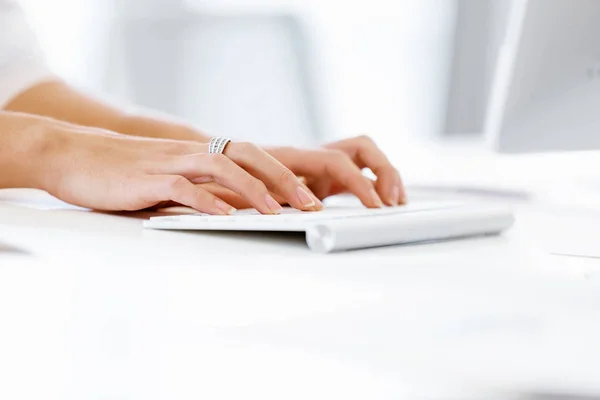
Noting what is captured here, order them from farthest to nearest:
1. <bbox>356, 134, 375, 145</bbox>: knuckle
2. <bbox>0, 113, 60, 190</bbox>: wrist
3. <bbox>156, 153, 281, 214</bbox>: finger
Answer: <bbox>356, 134, 375, 145</bbox>: knuckle → <bbox>0, 113, 60, 190</bbox>: wrist → <bbox>156, 153, 281, 214</bbox>: finger

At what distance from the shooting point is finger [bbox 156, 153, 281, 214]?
64 centimetres

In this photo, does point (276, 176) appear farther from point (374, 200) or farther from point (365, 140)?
point (365, 140)

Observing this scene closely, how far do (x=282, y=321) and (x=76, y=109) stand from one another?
862mm

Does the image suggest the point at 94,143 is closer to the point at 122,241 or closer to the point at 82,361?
the point at 122,241

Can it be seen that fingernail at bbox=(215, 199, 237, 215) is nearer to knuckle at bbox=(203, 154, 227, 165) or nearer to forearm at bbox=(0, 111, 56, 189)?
knuckle at bbox=(203, 154, 227, 165)

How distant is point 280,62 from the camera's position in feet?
12.9

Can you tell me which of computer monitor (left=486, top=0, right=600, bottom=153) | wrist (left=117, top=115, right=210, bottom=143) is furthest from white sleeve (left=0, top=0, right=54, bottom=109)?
computer monitor (left=486, top=0, right=600, bottom=153)

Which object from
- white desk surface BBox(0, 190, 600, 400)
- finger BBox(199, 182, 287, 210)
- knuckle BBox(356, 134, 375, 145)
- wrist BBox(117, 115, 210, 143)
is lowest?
white desk surface BBox(0, 190, 600, 400)

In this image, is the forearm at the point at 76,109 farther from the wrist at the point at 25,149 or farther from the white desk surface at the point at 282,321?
the white desk surface at the point at 282,321

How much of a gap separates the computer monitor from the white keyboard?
41cm

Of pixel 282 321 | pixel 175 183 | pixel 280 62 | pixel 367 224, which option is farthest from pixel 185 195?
pixel 280 62

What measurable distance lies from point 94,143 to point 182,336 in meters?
0.41

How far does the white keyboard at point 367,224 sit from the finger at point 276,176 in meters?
0.09

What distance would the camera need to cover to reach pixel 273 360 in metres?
0.36
